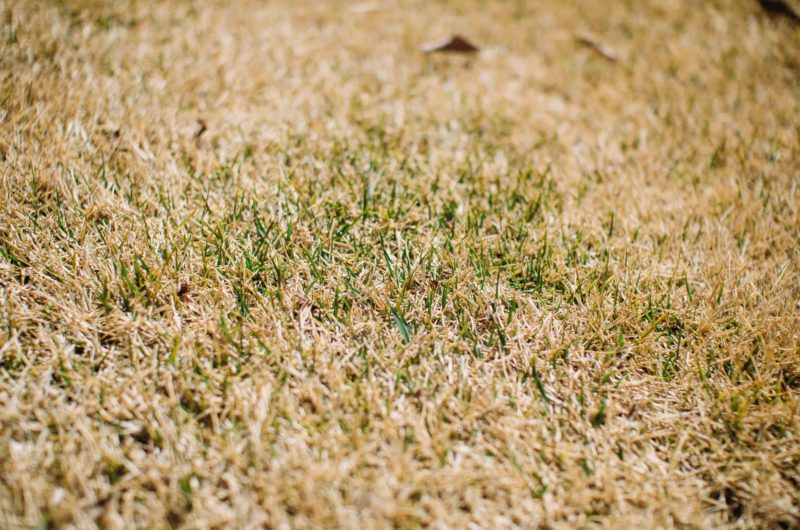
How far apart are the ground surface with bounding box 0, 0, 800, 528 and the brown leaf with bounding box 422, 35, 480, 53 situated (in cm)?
15

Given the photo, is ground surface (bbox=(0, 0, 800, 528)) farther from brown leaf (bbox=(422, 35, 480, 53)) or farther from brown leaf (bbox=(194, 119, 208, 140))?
brown leaf (bbox=(422, 35, 480, 53))

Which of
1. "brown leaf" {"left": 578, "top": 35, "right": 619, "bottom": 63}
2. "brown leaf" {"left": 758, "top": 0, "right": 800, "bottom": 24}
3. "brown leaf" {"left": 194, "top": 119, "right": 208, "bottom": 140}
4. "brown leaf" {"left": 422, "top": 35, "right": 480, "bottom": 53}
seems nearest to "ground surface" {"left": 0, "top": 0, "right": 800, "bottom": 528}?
"brown leaf" {"left": 194, "top": 119, "right": 208, "bottom": 140}

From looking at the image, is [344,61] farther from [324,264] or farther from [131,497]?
[131,497]

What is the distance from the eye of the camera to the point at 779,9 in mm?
3490

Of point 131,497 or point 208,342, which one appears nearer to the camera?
point 131,497

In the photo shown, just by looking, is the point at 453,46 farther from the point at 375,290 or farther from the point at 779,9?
the point at 779,9

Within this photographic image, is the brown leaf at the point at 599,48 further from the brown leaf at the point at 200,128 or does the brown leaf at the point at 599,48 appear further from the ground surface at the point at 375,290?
the brown leaf at the point at 200,128

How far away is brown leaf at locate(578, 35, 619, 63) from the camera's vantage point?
2.87 meters

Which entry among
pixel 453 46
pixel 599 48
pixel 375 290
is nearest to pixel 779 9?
pixel 599 48

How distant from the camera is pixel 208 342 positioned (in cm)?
131

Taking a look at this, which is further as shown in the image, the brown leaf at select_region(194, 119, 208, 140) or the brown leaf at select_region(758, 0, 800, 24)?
the brown leaf at select_region(758, 0, 800, 24)

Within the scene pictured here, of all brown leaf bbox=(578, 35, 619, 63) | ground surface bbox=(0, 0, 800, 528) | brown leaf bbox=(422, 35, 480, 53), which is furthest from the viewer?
brown leaf bbox=(578, 35, 619, 63)

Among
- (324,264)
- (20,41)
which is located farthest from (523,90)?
(20,41)

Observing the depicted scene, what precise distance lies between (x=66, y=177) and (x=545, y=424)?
155cm
